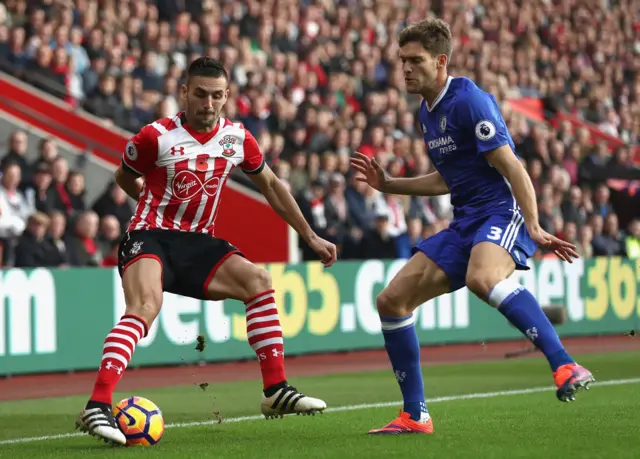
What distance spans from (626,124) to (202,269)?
72.1ft

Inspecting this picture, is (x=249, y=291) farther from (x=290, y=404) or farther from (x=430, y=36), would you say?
(x=430, y=36)

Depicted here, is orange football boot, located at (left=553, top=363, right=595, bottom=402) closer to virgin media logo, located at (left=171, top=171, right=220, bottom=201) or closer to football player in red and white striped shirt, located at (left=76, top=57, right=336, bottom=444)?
football player in red and white striped shirt, located at (left=76, top=57, right=336, bottom=444)

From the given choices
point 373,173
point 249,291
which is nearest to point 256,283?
point 249,291

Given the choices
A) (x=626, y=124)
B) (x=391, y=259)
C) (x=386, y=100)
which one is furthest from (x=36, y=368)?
(x=626, y=124)

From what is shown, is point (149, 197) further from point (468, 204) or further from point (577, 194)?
point (577, 194)

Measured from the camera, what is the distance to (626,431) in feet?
24.6

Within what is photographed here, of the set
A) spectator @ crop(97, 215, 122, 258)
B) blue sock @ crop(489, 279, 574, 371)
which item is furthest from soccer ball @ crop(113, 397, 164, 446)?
spectator @ crop(97, 215, 122, 258)

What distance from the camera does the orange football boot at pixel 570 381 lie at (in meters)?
6.60

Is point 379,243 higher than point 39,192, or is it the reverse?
point 39,192

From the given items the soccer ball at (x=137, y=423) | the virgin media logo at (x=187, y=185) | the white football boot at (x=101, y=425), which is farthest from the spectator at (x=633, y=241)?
the white football boot at (x=101, y=425)

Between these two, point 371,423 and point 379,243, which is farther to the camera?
point 379,243

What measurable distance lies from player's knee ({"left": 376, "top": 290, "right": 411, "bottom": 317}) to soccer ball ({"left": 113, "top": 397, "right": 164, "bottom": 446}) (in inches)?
57.6

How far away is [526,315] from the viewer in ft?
22.9

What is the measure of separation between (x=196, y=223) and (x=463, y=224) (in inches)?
64.5
